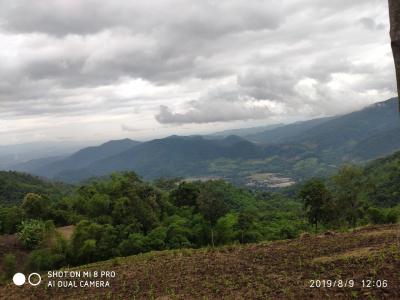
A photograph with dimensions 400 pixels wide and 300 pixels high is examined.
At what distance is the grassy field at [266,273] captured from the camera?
12867mm

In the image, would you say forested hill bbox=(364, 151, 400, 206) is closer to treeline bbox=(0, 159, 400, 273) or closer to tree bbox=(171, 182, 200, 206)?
treeline bbox=(0, 159, 400, 273)

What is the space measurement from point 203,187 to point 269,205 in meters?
56.9

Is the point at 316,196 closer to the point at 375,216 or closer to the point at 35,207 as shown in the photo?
the point at 375,216

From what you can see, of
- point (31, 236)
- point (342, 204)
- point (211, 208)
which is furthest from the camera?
point (211, 208)

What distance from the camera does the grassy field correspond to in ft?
42.2

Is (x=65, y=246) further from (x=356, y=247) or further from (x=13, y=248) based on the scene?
(x=356, y=247)

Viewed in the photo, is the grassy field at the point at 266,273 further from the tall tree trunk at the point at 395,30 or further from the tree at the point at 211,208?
the tree at the point at 211,208

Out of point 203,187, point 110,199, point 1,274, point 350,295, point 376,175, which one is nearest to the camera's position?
point 350,295

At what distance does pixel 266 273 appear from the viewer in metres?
16.2

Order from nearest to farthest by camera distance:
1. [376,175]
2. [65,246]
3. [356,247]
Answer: [356,247]
[65,246]
[376,175]

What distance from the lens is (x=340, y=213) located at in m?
46.1

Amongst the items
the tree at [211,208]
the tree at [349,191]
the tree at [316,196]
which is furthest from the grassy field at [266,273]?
the tree at [211,208]

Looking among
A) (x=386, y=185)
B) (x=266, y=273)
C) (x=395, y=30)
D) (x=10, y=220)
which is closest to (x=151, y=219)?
(x=10, y=220)

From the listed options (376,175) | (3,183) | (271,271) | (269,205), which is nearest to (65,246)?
(271,271)
